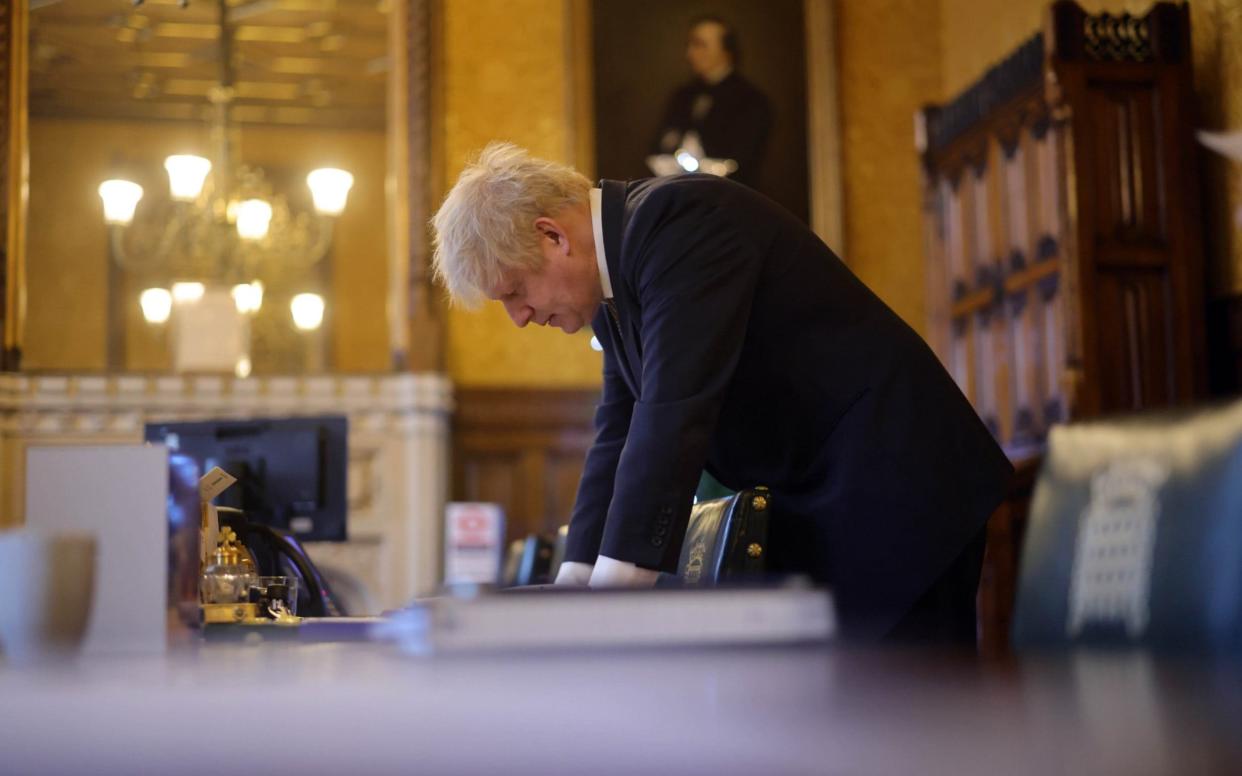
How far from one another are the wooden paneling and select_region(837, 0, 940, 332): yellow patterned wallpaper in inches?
64.9

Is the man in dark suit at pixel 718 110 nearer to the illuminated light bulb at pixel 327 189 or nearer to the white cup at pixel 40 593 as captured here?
the illuminated light bulb at pixel 327 189

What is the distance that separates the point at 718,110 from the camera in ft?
24.0

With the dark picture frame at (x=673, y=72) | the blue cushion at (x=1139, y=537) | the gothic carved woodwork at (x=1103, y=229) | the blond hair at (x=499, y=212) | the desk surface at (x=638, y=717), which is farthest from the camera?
the dark picture frame at (x=673, y=72)

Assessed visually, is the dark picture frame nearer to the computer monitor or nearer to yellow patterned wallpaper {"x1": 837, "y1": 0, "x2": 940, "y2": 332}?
yellow patterned wallpaper {"x1": 837, "y1": 0, "x2": 940, "y2": 332}

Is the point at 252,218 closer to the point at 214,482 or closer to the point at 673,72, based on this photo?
the point at 673,72

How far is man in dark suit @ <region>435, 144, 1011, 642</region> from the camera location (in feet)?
6.33

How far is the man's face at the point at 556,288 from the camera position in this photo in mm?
2098

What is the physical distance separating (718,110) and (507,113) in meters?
1.08

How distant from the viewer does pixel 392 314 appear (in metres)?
7.09

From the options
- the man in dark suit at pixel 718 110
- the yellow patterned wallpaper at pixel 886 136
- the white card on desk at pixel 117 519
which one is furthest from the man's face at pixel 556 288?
the yellow patterned wallpaper at pixel 886 136

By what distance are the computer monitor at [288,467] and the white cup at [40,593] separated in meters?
2.35

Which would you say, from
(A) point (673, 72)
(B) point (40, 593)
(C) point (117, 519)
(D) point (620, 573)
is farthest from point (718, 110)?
(B) point (40, 593)

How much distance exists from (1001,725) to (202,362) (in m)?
6.97

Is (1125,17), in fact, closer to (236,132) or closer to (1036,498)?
(1036,498)
